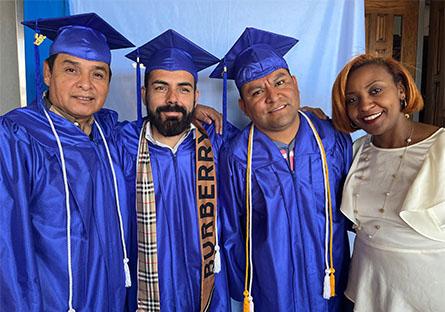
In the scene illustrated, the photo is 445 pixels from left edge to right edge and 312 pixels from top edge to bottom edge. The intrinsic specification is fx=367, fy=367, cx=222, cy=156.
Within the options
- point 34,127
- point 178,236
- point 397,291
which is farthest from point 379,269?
point 34,127

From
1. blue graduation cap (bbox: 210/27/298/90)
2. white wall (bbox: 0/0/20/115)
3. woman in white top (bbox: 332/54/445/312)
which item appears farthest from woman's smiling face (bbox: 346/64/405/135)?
white wall (bbox: 0/0/20/115)

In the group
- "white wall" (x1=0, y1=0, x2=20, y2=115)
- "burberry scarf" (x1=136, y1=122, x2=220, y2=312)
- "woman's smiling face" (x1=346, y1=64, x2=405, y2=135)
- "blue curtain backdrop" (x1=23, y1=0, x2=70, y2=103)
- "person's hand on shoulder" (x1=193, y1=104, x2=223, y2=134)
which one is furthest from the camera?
"white wall" (x1=0, y1=0, x2=20, y2=115)

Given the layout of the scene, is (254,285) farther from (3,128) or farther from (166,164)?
(3,128)

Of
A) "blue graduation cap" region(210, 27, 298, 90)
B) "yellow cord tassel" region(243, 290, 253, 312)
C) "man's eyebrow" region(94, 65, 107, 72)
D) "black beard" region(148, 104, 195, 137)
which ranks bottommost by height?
"yellow cord tassel" region(243, 290, 253, 312)

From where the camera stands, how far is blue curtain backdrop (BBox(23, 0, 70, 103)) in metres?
1.76

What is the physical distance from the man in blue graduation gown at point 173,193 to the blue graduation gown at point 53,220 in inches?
4.1

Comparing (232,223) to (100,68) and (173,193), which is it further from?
(100,68)

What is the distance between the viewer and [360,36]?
1942mm

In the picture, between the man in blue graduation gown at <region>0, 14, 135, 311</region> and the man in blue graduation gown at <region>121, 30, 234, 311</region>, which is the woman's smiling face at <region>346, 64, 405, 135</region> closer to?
the man in blue graduation gown at <region>121, 30, 234, 311</region>

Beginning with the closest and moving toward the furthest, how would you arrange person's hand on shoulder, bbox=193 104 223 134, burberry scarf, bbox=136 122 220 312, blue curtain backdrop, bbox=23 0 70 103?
burberry scarf, bbox=136 122 220 312 → person's hand on shoulder, bbox=193 104 223 134 → blue curtain backdrop, bbox=23 0 70 103

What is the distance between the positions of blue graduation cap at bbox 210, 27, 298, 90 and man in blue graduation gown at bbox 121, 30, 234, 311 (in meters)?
0.18

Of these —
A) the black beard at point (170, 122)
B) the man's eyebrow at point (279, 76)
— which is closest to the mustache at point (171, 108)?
the black beard at point (170, 122)

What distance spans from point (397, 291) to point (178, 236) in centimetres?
77

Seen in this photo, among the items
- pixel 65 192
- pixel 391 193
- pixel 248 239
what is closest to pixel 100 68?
pixel 65 192
